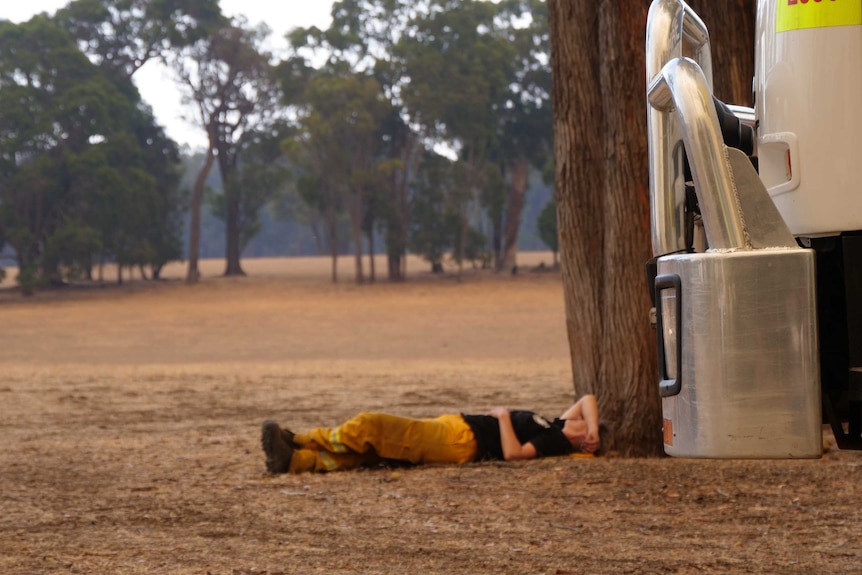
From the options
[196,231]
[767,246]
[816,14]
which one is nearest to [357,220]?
[196,231]

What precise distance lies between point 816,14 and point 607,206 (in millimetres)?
3756

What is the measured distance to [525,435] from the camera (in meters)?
6.95

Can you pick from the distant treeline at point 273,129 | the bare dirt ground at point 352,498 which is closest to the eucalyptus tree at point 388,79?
the distant treeline at point 273,129

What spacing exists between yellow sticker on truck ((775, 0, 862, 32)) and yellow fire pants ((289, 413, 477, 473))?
4081mm

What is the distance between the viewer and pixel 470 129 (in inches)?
1603

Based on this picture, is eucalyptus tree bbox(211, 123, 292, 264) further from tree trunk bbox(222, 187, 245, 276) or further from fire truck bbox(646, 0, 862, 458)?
fire truck bbox(646, 0, 862, 458)

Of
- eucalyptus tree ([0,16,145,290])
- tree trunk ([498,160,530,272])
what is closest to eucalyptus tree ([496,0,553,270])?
tree trunk ([498,160,530,272])

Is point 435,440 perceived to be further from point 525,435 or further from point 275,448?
point 275,448

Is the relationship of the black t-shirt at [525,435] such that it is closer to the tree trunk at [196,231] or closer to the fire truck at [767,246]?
the fire truck at [767,246]

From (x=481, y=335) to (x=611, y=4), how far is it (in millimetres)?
16090

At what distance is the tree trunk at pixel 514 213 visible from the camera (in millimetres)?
44125

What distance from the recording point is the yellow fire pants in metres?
6.74

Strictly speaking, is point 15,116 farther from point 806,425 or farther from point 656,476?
point 806,425

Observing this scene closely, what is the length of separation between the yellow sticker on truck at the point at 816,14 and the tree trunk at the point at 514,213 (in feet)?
132
